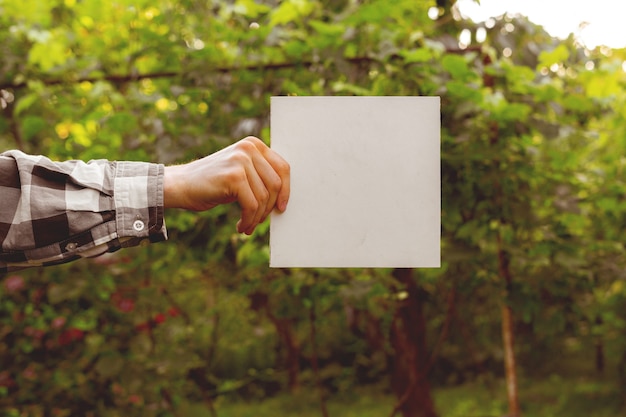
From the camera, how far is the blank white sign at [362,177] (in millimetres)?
981

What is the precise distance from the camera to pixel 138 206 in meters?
0.86

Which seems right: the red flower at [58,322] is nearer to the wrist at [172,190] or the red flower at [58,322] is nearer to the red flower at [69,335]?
the red flower at [69,335]

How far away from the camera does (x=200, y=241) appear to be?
237cm

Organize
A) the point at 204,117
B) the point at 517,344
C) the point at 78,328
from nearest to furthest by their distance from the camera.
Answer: the point at 204,117 < the point at 78,328 < the point at 517,344

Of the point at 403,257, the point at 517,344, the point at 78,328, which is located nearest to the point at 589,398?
the point at 517,344

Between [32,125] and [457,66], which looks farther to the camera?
[32,125]

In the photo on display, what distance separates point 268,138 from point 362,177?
737mm

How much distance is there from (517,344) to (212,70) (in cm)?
417

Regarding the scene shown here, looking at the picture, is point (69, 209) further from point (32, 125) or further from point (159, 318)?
point (159, 318)

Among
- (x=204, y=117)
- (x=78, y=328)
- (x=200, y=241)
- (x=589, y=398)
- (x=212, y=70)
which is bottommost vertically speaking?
(x=589, y=398)

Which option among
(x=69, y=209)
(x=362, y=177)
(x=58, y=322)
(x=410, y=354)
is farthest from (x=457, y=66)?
Answer: (x=58, y=322)

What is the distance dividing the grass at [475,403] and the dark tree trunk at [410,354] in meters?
1.99

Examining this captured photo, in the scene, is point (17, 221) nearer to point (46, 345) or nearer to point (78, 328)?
point (78, 328)

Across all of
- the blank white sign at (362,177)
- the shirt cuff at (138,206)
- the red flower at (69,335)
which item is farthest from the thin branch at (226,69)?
the red flower at (69,335)
